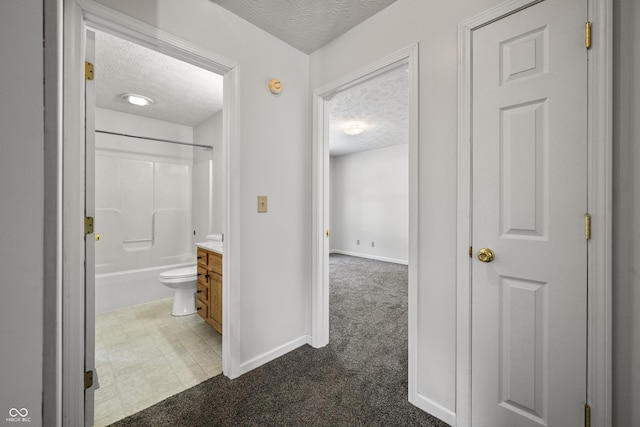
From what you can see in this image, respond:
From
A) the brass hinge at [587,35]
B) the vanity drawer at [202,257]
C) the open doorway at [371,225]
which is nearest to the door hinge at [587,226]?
the brass hinge at [587,35]

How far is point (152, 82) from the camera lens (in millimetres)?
2582

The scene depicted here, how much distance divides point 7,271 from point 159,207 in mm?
3795

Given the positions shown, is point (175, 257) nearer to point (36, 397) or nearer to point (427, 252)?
point (427, 252)

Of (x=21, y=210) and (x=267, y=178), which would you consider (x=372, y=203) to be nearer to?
(x=267, y=178)

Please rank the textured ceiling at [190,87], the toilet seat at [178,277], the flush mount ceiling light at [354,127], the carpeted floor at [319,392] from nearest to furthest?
the carpeted floor at [319,392] < the textured ceiling at [190,87] < the toilet seat at [178,277] < the flush mount ceiling light at [354,127]

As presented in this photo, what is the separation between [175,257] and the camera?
12.2ft

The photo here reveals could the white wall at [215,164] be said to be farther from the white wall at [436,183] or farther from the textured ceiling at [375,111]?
the white wall at [436,183]

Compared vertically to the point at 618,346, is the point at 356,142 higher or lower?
higher

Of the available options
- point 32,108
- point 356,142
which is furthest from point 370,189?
point 32,108

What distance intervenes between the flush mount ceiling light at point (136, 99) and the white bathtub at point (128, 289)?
2.09 meters

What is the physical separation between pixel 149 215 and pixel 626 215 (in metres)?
4.37

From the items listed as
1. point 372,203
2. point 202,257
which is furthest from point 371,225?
point 202,257

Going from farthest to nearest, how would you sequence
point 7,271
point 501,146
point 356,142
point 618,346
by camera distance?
1. point 356,142
2. point 501,146
3. point 618,346
4. point 7,271

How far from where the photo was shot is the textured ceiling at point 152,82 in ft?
6.95
